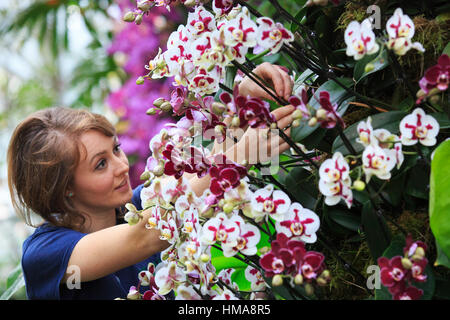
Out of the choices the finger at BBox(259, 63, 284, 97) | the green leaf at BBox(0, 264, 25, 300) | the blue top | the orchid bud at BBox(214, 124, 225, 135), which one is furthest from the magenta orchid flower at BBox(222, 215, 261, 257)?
the green leaf at BBox(0, 264, 25, 300)

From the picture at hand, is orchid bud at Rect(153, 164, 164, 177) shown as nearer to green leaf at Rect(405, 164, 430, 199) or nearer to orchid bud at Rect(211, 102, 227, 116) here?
orchid bud at Rect(211, 102, 227, 116)

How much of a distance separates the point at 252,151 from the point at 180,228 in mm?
125

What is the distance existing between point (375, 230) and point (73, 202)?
0.90 m

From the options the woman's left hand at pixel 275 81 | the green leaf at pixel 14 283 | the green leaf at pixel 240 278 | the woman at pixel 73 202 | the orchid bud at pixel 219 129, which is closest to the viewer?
the orchid bud at pixel 219 129

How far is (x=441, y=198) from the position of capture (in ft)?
1.50

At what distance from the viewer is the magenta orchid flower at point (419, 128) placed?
17.9 inches

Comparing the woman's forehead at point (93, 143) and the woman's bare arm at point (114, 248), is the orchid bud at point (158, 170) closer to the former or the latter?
the woman's bare arm at point (114, 248)

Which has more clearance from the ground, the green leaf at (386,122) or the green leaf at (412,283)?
the green leaf at (386,122)

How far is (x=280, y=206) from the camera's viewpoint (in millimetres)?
487

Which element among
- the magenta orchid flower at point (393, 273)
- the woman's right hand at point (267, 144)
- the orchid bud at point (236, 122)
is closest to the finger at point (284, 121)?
the woman's right hand at point (267, 144)

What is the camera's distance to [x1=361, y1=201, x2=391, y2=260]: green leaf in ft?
1.57

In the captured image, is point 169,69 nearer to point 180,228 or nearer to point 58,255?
point 180,228

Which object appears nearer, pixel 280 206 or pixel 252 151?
pixel 280 206
